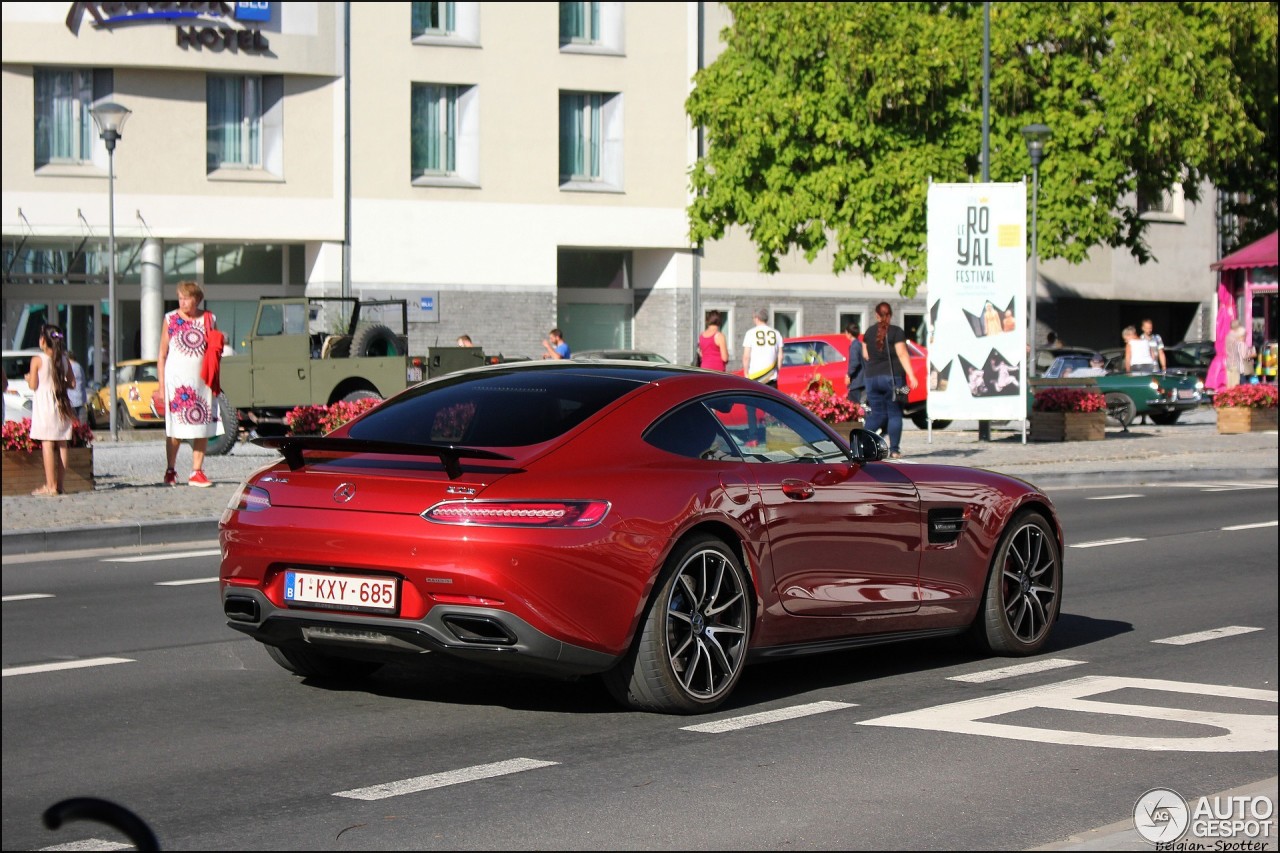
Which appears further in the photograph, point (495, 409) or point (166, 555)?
point (166, 555)

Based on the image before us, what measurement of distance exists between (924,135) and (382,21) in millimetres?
12655

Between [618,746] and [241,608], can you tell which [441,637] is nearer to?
[618,746]

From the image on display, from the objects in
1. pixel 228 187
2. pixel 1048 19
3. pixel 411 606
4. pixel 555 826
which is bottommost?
pixel 555 826

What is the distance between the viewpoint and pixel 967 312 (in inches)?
1033

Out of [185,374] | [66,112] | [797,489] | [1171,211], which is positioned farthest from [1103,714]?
[1171,211]

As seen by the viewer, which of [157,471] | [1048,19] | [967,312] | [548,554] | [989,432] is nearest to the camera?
Answer: [548,554]

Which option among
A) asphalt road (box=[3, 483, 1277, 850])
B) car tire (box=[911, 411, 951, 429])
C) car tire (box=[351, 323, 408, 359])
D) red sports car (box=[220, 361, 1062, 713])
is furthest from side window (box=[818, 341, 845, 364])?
red sports car (box=[220, 361, 1062, 713])

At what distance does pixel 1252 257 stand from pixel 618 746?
3920 cm

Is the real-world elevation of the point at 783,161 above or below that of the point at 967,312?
above

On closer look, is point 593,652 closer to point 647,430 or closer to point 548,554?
point 548,554

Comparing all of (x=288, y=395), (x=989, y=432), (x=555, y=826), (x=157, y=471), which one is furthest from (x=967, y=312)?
(x=555, y=826)

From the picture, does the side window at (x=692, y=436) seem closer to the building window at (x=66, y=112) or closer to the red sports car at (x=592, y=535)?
the red sports car at (x=592, y=535)

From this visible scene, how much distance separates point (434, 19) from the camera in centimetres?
4238

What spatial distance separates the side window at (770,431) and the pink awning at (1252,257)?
115 ft
